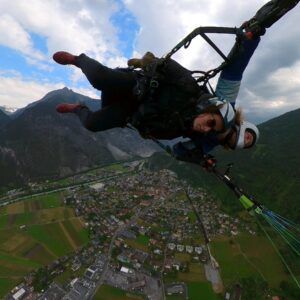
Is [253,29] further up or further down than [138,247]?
Result: further up

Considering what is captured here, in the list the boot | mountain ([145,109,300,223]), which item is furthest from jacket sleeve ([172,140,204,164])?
mountain ([145,109,300,223])

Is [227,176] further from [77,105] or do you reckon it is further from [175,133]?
[77,105]

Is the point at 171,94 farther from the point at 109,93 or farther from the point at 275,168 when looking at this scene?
the point at 275,168

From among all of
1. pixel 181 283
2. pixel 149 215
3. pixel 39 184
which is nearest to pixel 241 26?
pixel 181 283

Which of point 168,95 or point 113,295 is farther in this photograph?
point 113,295

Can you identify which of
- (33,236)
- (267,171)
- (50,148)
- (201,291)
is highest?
(267,171)

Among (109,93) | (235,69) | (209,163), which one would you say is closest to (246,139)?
(209,163)

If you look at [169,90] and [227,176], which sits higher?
[169,90]
